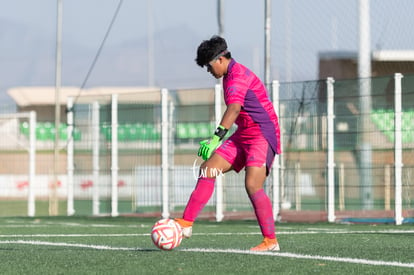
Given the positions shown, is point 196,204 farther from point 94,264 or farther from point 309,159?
point 309,159

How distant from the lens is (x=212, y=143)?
877 centimetres

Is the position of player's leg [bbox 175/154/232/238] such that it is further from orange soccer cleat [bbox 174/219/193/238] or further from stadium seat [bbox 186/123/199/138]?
stadium seat [bbox 186/123/199/138]

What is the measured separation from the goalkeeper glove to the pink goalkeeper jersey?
0.97ft

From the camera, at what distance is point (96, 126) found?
20.4 meters

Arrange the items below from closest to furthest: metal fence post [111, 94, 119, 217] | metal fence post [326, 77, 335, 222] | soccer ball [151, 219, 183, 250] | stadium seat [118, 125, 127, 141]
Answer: soccer ball [151, 219, 183, 250] < metal fence post [326, 77, 335, 222] < metal fence post [111, 94, 119, 217] < stadium seat [118, 125, 127, 141]

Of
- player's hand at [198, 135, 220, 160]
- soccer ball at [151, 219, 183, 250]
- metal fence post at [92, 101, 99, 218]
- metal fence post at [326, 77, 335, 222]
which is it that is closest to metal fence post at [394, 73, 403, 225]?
metal fence post at [326, 77, 335, 222]

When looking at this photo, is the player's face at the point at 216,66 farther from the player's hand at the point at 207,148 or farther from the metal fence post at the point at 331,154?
the metal fence post at the point at 331,154

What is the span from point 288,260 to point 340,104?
9.60 m

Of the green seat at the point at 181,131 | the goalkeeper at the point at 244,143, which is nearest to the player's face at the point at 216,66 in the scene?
the goalkeeper at the point at 244,143

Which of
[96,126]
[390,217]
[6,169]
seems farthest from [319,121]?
[6,169]

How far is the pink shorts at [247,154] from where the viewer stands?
891 centimetres

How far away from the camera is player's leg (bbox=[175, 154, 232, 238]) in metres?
9.01

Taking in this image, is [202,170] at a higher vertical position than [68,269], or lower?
higher

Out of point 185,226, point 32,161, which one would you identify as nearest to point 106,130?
point 32,161
